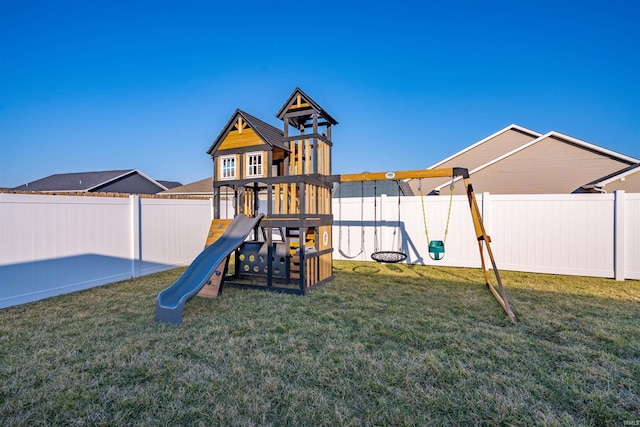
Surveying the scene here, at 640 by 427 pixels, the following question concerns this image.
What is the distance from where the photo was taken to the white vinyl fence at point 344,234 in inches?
203

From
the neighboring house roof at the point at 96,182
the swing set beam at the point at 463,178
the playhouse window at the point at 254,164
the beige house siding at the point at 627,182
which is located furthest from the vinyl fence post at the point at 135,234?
the neighboring house roof at the point at 96,182

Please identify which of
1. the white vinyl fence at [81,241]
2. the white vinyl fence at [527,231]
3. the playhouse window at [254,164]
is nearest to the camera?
the white vinyl fence at [81,241]

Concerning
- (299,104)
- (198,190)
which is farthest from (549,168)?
(198,190)

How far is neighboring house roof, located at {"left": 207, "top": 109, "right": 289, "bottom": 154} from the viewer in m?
6.22

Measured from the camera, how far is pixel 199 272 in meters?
5.01

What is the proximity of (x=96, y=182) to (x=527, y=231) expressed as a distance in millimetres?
24824

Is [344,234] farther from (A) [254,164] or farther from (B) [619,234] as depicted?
(B) [619,234]

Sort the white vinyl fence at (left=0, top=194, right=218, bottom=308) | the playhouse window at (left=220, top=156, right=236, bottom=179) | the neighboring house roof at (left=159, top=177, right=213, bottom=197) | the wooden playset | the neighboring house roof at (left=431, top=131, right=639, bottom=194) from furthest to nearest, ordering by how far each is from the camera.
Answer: the neighboring house roof at (left=159, top=177, right=213, bottom=197) → the neighboring house roof at (left=431, top=131, right=639, bottom=194) → the playhouse window at (left=220, top=156, right=236, bottom=179) → the wooden playset → the white vinyl fence at (left=0, top=194, right=218, bottom=308)

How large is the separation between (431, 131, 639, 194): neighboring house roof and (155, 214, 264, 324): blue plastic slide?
9.75 m

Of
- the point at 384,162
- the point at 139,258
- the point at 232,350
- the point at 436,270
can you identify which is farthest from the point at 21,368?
the point at 384,162

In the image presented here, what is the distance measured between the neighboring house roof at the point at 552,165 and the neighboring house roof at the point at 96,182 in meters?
22.3

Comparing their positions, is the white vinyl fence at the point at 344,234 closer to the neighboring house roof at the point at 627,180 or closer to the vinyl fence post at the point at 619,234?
the vinyl fence post at the point at 619,234

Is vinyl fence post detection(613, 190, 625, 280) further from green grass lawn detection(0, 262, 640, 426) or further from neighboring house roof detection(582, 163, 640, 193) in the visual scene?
neighboring house roof detection(582, 163, 640, 193)

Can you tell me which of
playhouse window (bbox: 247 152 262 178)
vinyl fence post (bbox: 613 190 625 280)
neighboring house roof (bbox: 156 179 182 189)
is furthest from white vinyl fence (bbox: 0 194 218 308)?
neighboring house roof (bbox: 156 179 182 189)
